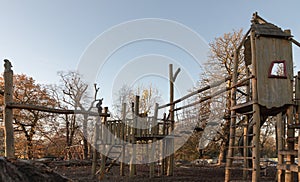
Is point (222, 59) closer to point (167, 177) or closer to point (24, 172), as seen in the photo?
point (167, 177)

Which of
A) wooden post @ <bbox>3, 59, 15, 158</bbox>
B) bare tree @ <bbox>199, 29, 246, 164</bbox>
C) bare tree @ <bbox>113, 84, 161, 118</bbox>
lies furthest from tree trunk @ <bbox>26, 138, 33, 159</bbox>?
wooden post @ <bbox>3, 59, 15, 158</bbox>

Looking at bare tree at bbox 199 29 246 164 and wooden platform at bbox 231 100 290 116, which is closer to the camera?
wooden platform at bbox 231 100 290 116

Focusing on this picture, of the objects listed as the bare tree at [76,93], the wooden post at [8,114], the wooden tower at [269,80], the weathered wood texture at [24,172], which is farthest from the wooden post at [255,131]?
the bare tree at [76,93]

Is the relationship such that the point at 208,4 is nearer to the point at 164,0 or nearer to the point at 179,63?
the point at 164,0

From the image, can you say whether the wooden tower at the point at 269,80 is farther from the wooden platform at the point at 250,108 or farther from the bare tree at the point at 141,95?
the bare tree at the point at 141,95

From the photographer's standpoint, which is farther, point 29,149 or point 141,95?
point 141,95

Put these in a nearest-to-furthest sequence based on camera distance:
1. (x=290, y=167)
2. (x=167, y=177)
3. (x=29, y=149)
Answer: (x=290, y=167), (x=167, y=177), (x=29, y=149)

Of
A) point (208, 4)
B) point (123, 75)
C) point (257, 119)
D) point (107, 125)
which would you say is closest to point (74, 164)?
point (123, 75)

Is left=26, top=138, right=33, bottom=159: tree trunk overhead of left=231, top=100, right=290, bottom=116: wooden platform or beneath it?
beneath

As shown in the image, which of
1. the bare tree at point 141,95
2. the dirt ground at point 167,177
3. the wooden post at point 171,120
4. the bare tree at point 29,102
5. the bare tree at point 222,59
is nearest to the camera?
the dirt ground at point 167,177

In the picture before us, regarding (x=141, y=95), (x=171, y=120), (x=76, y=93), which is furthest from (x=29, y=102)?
(x=171, y=120)

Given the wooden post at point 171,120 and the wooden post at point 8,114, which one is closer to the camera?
the wooden post at point 8,114

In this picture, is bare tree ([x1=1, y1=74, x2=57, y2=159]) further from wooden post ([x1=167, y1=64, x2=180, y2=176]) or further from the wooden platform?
the wooden platform

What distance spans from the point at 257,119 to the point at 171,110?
218 inches
